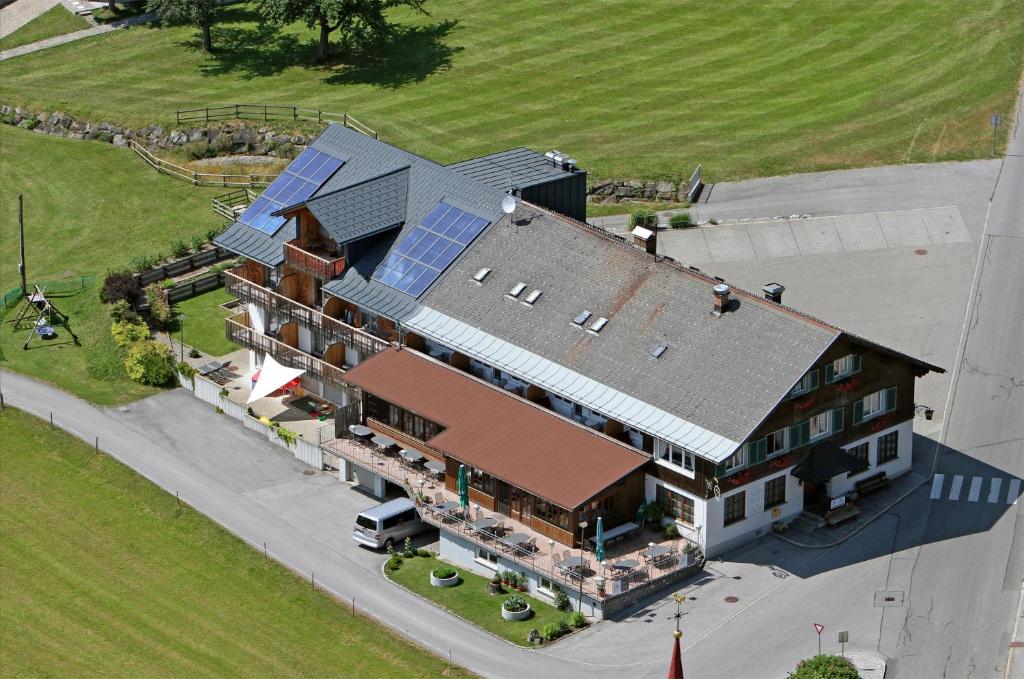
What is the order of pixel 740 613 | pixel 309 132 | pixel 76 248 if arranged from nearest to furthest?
1. pixel 740 613
2. pixel 76 248
3. pixel 309 132

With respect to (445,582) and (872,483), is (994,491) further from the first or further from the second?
(445,582)

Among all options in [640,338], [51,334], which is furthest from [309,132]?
[640,338]

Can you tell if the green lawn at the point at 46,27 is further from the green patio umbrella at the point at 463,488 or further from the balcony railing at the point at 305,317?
the green patio umbrella at the point at 463,488

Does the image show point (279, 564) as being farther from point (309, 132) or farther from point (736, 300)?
A: point (309, 132)

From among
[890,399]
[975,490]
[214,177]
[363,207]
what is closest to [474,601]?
[890,399]

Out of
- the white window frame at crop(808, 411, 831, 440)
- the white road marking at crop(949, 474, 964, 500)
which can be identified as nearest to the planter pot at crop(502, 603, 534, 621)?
the white window frame at crop(808, 411, 831, 440)

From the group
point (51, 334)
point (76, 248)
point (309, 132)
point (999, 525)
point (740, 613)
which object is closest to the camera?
point (740, 613)
